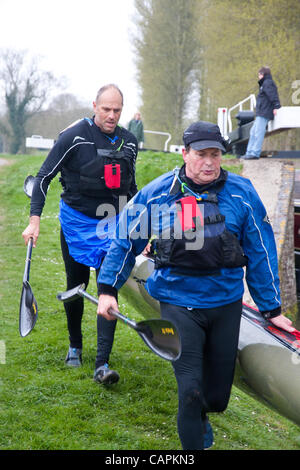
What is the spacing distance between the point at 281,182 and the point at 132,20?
24.9 m

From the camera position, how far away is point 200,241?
8.82 feet

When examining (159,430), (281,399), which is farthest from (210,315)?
(159,430)

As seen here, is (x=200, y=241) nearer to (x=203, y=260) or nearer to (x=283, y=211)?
(x=203, y=260)

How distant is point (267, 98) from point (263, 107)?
0.19m

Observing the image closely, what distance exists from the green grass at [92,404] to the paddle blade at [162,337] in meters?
1.02

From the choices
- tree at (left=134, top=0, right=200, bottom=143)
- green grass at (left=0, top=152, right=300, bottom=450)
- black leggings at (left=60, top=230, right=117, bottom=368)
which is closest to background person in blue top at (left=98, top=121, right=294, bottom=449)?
green grass at (left=0, top=152, right=300, bottom=450)

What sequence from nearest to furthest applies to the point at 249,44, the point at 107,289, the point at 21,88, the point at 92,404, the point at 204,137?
the point at 204,137, the point at 107,289, the point at 92,404, the point at 249,44, the point at 21,88

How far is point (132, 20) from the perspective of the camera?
100 feet

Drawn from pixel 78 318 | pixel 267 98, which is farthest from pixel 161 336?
pixel 267 98

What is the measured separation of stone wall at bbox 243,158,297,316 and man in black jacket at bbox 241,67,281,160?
1089 millimetres

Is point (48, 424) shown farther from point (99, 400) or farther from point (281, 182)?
point (281, 182)

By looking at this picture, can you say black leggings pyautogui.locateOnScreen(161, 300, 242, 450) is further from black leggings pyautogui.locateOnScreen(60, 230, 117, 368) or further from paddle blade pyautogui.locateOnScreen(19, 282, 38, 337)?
paddle blade pyautogui.locateOnScreen(19, 282, 38, 337)

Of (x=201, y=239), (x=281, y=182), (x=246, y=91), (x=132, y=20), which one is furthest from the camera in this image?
(x=132, y=20)

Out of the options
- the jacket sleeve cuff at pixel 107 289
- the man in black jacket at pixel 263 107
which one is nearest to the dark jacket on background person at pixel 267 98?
the man in black jacket at pixel 263 107
